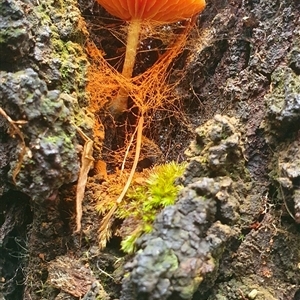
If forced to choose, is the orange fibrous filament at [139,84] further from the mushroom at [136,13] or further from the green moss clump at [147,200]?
the green moss clump at [147,200]

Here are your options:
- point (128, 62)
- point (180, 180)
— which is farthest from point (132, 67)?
point (180, 180)

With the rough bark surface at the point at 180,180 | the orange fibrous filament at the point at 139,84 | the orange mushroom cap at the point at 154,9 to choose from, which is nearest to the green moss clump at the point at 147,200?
the rough bark surface at the point at 180,180

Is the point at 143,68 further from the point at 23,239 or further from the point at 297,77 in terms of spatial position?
the point at 23,239

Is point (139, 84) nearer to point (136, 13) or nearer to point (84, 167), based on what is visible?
point (136, 13)

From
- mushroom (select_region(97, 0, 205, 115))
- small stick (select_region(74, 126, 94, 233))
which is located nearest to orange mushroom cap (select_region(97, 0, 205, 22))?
mushroom (select_region(97, 0, 205, 115))

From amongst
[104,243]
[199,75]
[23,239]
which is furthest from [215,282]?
[199,75]

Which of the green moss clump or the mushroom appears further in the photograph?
the mushroom

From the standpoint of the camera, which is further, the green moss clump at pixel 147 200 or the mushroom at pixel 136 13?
the mushroom at pixel 136 13

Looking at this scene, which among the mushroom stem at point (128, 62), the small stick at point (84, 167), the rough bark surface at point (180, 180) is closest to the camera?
the rough bark surface at point (180, 180)

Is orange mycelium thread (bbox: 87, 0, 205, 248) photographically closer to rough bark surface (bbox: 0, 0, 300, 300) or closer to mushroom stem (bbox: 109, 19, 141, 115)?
mushroom stem (bbox: 109, 19, 141, 115)
